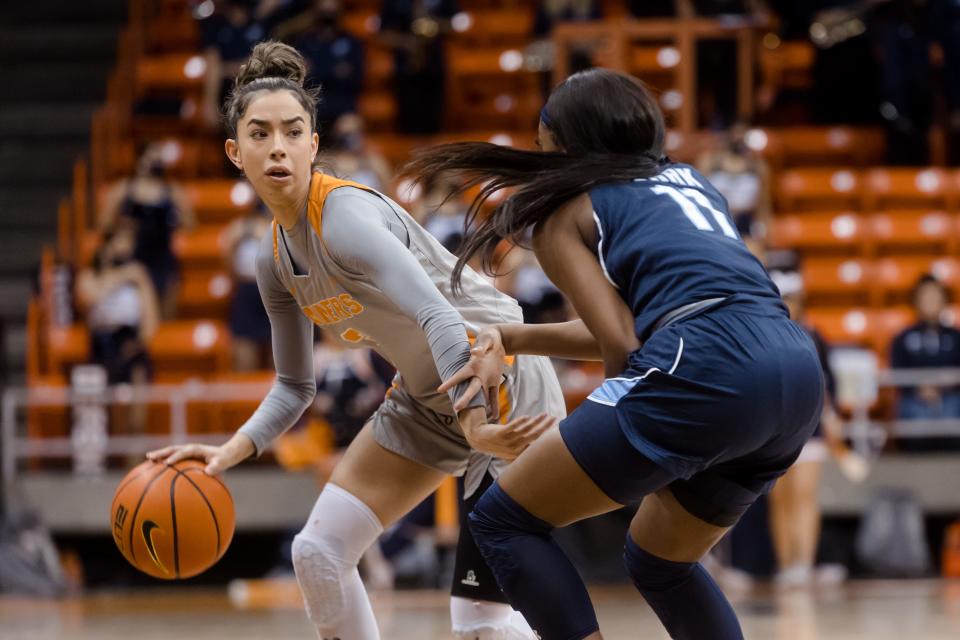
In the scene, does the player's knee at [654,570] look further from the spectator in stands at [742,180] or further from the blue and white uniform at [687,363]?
the spectator in stands at [742,180]

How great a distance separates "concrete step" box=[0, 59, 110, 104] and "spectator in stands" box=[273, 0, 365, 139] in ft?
8.87

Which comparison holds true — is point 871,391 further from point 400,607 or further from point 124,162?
point 124,162

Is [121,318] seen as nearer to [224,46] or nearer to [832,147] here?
[224,46]

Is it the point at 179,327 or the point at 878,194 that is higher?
the point at 878,194

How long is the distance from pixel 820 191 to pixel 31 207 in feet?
20.8

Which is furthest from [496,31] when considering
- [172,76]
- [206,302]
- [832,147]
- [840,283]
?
[840,283]

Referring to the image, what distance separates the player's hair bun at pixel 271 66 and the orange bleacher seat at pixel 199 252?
6985 mm

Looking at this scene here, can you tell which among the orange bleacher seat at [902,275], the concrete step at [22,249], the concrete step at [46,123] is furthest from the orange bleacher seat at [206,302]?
the orange bleacher seat at [902,275]

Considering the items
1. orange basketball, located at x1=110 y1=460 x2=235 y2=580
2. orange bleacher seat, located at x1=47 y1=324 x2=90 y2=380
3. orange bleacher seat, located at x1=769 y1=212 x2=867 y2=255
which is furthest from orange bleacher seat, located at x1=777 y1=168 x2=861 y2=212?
orange basketball, located at x1=110 y1=460 x2=235 y2=580

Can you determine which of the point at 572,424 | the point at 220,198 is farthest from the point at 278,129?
the point at 220,198

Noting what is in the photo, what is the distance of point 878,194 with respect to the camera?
437 inches

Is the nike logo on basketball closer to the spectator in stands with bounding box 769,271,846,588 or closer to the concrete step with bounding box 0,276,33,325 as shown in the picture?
the spectator in stands with bounding box 769,271,846,588

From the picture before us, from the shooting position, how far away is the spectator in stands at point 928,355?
9125 mm

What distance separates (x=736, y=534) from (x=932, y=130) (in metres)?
4.16
